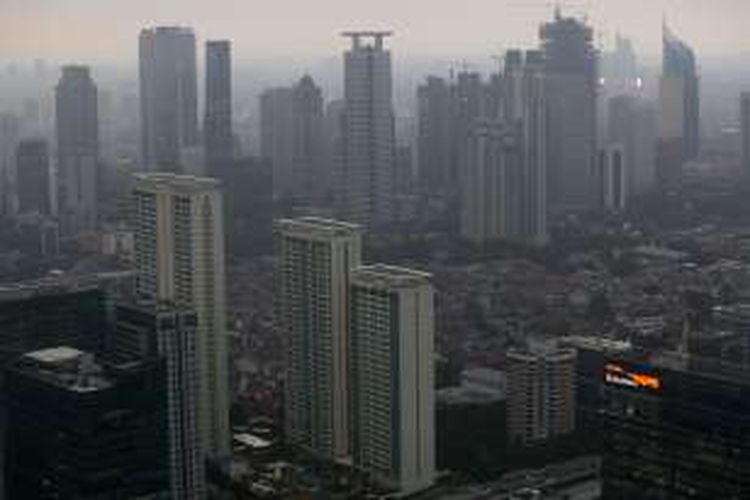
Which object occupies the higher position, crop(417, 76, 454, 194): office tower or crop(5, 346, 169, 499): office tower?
crop(417, 76, 454, 194): office tower

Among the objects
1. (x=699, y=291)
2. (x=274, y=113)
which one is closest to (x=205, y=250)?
(x=699, y=291)

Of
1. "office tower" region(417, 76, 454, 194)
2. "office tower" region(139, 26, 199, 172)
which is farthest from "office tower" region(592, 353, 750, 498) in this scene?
"office tower" region(417, 76, 454, 194)

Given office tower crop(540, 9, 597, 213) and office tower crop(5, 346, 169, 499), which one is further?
office tower crop(540, 9, 597, 213)

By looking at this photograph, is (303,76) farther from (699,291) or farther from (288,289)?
(288,289)

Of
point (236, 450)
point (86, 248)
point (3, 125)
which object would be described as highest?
point (3, 125)

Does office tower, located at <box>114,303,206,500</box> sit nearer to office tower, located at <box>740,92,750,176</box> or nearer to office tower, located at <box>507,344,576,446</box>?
office tower, located at <box>507,344,576,446</box>

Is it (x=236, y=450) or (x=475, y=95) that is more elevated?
(x=475, y=95)

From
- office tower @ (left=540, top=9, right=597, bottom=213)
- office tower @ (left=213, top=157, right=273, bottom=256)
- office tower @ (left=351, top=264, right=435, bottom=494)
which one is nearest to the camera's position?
office tower @ (left=351, top=264, right=435, bottom=494)
